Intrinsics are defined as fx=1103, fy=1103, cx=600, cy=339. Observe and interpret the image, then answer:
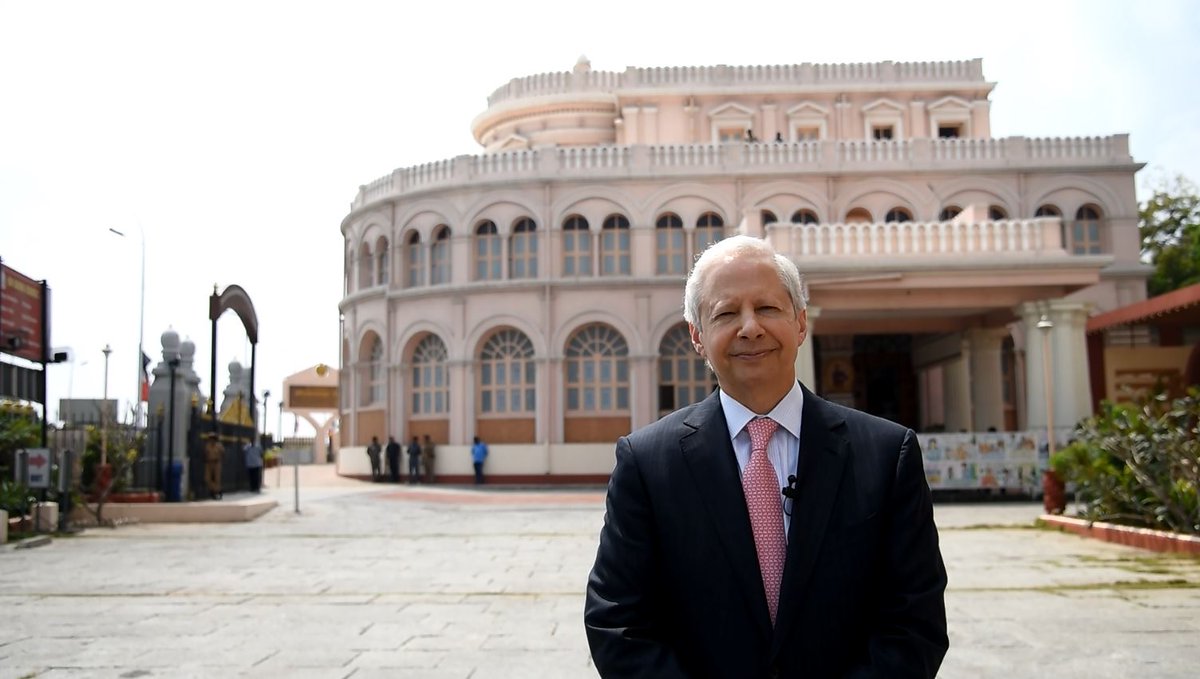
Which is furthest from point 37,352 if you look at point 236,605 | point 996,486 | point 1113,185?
point 1113,185

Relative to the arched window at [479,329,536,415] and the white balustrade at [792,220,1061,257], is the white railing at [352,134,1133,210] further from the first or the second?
the white balustrade at [792,220,1061,257]

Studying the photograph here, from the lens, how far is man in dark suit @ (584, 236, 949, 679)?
8.32ft

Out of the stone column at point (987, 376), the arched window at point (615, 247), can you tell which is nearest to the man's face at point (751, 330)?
the stone column at point (987, 376)

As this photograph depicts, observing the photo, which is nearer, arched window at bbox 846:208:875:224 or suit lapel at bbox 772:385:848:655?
suit lapel at bbox 772:385:848:655

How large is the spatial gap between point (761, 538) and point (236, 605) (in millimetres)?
7007

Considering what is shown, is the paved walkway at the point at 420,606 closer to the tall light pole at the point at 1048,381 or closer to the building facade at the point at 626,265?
the tall light pole at the point at 1048,381

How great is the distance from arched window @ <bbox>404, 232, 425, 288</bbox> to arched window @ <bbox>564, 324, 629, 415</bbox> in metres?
5.39

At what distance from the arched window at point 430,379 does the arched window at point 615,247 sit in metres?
5.27

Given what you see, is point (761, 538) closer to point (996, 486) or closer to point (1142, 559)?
point (1142, 559)

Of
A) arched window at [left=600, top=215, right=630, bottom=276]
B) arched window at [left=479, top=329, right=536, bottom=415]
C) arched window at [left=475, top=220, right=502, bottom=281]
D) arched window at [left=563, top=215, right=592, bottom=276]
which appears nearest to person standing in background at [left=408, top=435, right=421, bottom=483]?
arched window at [left=479, top=329, right=536, bottom=415]

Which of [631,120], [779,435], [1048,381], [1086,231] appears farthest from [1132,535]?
[631,120]

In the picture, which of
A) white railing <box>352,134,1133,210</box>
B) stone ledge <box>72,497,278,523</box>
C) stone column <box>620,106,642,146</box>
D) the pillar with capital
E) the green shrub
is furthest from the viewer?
stone column <box>620,106,642,146</box>

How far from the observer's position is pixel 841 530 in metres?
2.58

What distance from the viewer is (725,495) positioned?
263 cm
